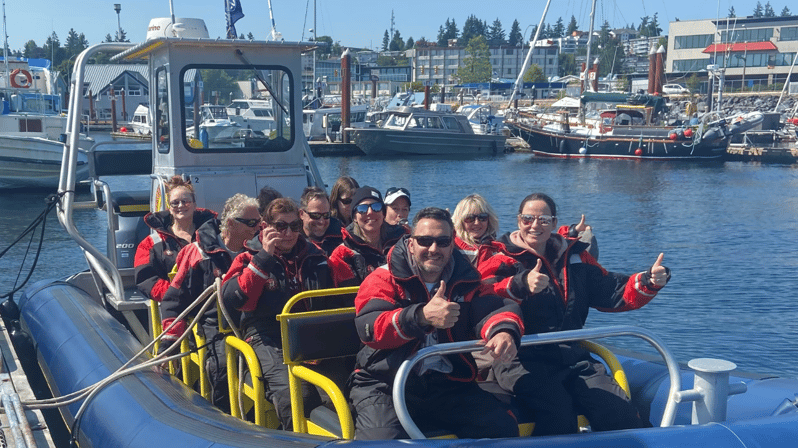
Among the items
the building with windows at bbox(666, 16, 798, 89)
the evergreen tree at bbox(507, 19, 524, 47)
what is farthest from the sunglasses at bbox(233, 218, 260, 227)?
the evergreen tree at bbox(507, 19, 524, 47)

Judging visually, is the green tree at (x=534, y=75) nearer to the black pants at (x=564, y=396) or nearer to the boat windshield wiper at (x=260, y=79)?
the boat windshield wiper at (x=260, y=79)

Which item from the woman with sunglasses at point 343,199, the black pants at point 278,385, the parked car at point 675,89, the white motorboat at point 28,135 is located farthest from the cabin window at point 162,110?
the parked car at point 675,89

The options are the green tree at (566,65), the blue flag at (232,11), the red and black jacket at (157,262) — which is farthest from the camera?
the green tree at (566,65)

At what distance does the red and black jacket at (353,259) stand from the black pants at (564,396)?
951mm

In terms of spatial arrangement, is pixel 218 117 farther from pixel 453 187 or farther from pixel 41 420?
pixel 453 187

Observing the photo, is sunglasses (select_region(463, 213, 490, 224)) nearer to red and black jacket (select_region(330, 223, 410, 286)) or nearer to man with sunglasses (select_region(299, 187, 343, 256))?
red and black jacket (select_region(330, 223, 410, 286))

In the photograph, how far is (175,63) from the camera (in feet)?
23.7

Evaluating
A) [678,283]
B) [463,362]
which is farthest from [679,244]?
[463,362]

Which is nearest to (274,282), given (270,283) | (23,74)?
(270,283)

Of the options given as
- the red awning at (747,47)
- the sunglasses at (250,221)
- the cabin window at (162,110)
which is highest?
the red awning at (747,47)

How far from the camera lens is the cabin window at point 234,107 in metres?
7.37

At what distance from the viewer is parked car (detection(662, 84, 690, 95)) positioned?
68838 millimetres

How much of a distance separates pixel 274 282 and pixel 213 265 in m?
0.72

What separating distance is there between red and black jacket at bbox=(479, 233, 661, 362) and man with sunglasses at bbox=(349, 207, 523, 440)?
372 millimetres
